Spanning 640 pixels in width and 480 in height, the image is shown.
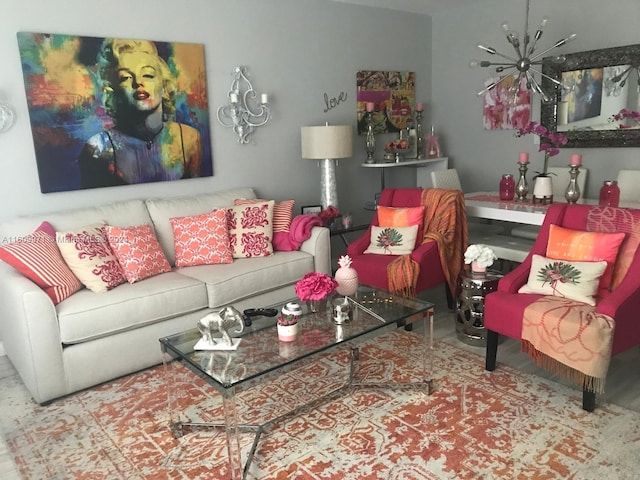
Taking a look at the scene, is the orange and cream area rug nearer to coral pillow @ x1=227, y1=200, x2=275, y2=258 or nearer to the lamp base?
coral pillow @ x1=227, y1=200, x2=275, y2=258

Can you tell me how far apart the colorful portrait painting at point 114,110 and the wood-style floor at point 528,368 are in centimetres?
134

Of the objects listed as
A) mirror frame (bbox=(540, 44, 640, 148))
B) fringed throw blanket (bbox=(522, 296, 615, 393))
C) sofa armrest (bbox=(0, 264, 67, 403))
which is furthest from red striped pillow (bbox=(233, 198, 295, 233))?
mirror frame (bbox=(540, 44, 640, 148))

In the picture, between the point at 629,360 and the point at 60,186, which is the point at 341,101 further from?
the point at 629,360

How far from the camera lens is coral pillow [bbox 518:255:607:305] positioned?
2.59 meters

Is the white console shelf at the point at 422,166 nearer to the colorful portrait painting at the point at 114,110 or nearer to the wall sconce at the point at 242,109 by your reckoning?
the wall sconce at the point at 242,109

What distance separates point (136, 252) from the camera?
3.13 m

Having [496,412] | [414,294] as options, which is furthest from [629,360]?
[414,294]

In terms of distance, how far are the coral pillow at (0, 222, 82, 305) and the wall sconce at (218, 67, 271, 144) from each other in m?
1.65

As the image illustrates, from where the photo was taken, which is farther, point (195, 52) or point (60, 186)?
point (195, 52)

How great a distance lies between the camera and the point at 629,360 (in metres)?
2.90

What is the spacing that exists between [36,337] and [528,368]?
99.8 inches

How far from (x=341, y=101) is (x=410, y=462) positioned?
338 cm

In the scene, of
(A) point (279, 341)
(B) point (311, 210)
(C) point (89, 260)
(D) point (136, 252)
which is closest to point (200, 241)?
(D) point (136, 252)

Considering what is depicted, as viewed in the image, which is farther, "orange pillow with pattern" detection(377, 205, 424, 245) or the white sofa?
"orange pillow with pattern" detection(377, 205, 424, 245)
